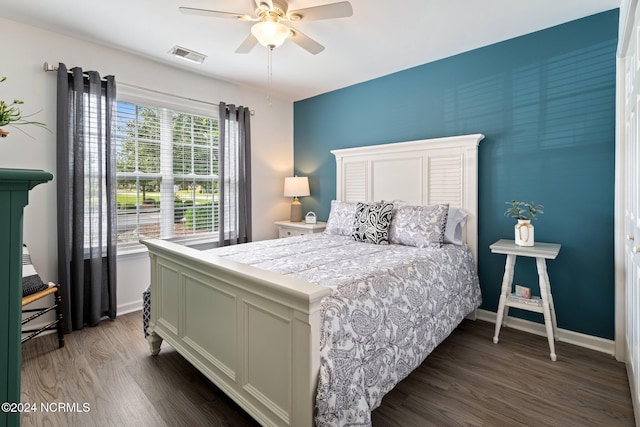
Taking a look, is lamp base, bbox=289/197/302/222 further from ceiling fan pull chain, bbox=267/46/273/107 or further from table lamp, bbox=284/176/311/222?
ceiling fan pull chain, bbox=267/46/273/107

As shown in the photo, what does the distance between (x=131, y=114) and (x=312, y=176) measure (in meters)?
2.28

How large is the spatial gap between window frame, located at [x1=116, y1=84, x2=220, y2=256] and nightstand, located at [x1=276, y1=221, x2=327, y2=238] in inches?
34.3

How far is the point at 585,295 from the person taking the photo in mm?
2592

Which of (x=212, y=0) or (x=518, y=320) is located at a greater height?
(x=212, y=0)

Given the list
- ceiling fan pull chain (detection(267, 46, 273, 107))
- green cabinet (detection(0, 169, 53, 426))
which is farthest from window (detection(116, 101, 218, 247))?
green cabinet (detection(0, 169, 53, 426))

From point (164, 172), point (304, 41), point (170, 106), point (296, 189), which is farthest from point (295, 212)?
point (304, 41)

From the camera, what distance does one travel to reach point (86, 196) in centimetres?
288

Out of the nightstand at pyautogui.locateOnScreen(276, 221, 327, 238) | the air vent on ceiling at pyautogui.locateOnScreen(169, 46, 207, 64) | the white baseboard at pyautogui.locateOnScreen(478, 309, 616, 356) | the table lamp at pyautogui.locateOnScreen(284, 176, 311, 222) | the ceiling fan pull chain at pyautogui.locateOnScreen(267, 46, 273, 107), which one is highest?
the ceiling fan pull chain at pyautogui.locateOnScreen(267, 46, 273, 107)

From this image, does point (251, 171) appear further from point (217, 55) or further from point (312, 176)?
point (217, 55)

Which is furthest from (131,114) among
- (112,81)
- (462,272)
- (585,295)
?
(585,295)

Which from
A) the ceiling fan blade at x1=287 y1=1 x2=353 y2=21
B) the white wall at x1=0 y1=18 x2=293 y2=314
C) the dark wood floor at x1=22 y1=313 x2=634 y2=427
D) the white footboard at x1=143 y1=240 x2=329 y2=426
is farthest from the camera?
the white wall at x1=0 y1=18 x2=293 y2=314

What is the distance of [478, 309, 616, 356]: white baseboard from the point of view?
→ 2494mm

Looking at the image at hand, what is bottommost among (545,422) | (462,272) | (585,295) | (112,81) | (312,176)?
(545,422)

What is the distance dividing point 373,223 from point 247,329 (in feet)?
5.58
